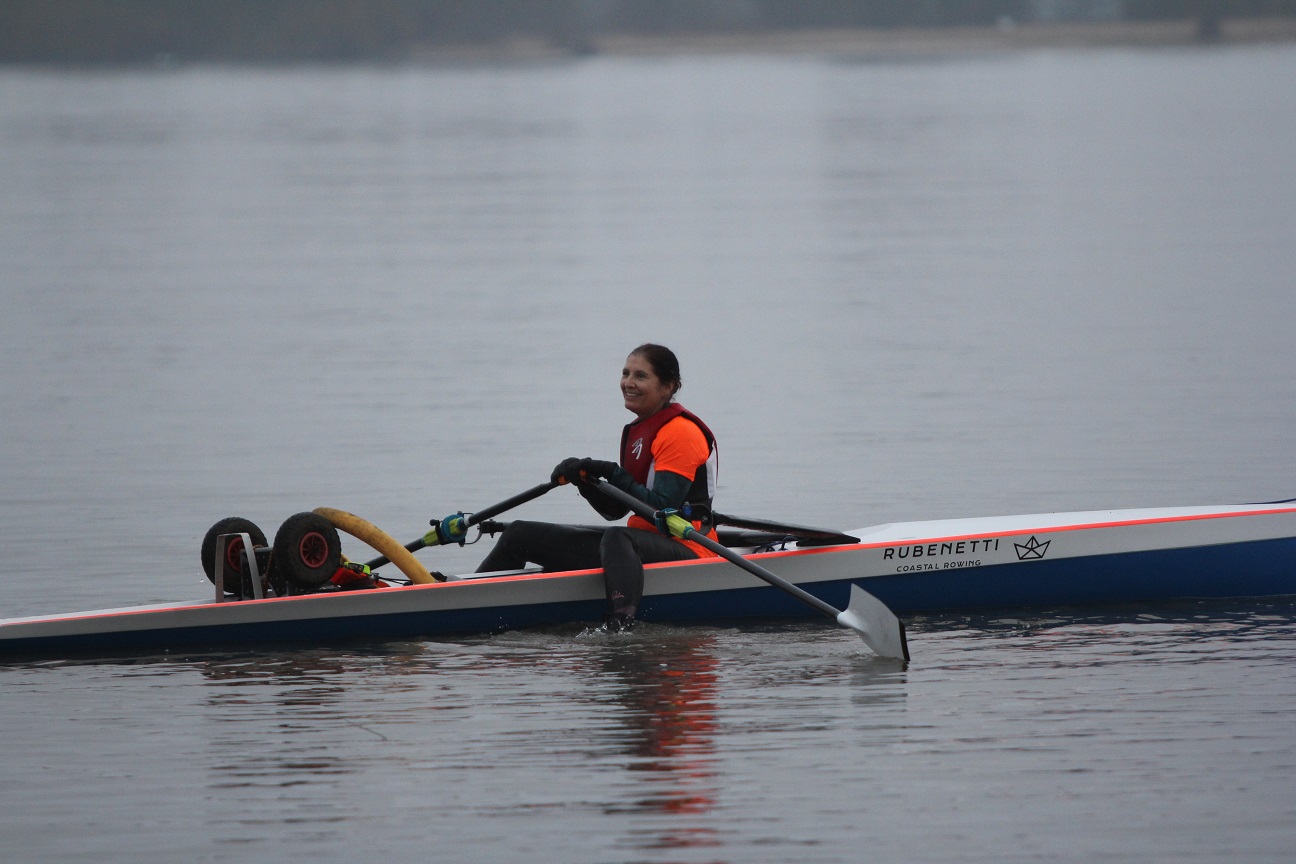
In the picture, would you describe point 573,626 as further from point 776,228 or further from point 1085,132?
point 1085,132

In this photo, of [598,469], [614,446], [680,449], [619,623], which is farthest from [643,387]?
[614,446]

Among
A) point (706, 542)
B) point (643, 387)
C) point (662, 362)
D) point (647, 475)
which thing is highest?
point (662, 362)

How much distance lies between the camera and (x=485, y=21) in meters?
147

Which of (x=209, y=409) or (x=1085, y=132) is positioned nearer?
(x=209, y=409)

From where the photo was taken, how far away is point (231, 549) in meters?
9.61

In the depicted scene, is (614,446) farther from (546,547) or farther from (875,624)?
(875,624)

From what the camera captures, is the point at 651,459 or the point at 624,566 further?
the point at 651,459

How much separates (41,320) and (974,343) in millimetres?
11072

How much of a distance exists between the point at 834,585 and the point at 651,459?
1.14 metres

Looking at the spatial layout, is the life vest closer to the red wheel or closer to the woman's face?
the woman's face

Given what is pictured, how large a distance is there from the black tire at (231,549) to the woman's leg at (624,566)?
5.58 feet

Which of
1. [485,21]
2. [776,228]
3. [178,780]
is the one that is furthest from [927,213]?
[485,21]

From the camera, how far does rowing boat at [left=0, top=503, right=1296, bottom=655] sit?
965 centimetres

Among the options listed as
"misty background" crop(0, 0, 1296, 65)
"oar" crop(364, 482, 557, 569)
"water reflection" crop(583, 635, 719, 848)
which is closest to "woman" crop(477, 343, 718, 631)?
"water reflection" crop(583, 635, 719, 848)
